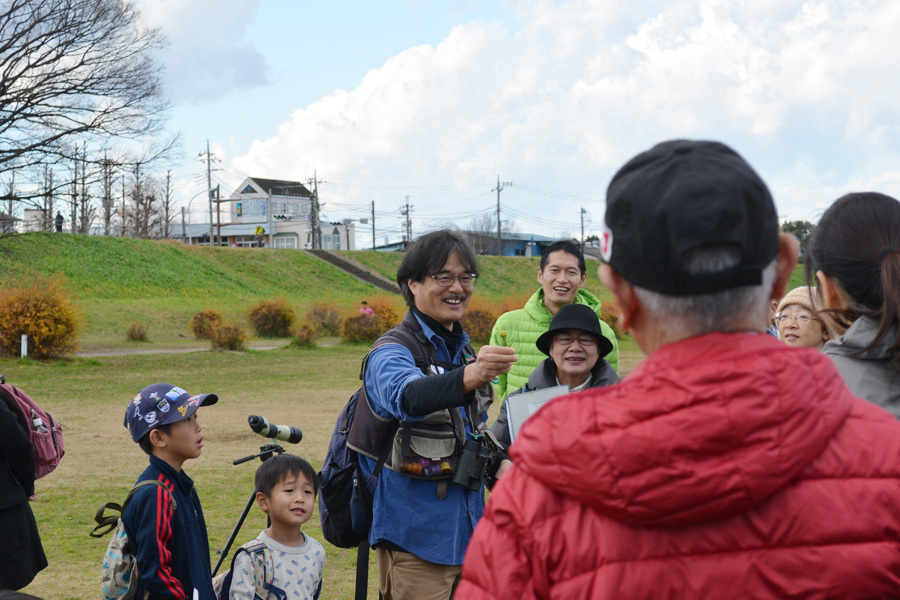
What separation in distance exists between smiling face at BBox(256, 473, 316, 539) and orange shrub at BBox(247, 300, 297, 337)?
25.5 m

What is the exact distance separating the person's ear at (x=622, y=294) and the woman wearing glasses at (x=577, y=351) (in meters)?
2.64

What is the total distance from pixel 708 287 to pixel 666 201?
148mm

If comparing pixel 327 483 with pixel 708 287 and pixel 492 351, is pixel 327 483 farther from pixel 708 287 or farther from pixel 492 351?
pixel 708 287

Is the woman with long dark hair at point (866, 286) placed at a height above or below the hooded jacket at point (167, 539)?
above

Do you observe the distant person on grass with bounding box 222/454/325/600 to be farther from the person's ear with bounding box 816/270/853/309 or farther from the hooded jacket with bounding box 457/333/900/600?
the hooded jacket with bounding box 457/333/900/600

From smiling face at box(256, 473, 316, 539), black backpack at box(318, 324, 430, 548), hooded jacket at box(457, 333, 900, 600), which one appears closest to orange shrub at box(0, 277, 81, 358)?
smiling face at box(256, 473, 316, 539)

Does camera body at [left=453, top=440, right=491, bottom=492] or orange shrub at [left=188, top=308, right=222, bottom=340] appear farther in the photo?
orange shrub at [left=188, top=308, right=222, bottom=340]

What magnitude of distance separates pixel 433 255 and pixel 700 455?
6.94 feet

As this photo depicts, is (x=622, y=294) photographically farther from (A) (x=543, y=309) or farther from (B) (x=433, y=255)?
(A) (x=543, y=309)

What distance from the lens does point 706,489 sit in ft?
3.52

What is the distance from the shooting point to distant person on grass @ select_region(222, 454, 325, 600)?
358 centimetres

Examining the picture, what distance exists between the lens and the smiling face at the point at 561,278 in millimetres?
5070

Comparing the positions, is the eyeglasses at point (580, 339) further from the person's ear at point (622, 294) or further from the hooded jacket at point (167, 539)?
the person's ear at point (622, 294)

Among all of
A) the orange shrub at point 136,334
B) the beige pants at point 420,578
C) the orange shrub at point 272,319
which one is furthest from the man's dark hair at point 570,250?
the orange shrub at point 136,334
